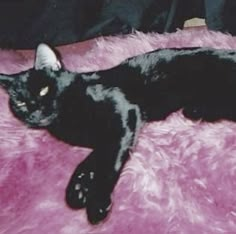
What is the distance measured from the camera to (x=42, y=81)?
0.99 m

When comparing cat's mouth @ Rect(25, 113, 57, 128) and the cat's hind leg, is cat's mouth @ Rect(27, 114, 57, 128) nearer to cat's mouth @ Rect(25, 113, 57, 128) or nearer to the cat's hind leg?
cat's mouth @ Rect(25, 113, 57, 128)

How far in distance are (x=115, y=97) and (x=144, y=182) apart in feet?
0.58

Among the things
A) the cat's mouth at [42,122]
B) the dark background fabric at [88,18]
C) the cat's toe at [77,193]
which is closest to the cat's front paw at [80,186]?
the cat's toe at [77,193]

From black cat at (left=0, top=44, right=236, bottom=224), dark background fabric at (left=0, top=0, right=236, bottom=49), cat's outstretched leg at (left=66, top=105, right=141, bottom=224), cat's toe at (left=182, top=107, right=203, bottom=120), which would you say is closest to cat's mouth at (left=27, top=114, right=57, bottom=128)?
black cat at (left=0, top=44, right=236, bottom=224)

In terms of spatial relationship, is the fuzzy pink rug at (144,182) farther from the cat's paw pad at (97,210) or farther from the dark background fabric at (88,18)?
the dark background fabric at (88,18)

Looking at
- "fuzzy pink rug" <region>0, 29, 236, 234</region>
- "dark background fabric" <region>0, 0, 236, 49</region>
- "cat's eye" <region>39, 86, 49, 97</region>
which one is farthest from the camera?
"dark background fabric" <region>0, 0, 236, 49</region>

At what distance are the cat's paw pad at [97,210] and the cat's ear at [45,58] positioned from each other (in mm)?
267

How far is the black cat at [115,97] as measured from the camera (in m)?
0.96

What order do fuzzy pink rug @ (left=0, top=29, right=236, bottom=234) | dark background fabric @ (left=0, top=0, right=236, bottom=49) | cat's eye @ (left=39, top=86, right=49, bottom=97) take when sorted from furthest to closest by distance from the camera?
dark background fabric @ (left=0, top=0, right=236, bottom=49)
cat's eye @ (left=39, top=86, right=49, bottom=97)
fuzzy pink rug @ (left=0, top=29, right=236, bottom=234)

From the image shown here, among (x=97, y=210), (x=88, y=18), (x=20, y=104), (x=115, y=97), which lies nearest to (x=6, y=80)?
(x=20, y=104)

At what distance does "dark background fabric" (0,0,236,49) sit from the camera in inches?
52.6

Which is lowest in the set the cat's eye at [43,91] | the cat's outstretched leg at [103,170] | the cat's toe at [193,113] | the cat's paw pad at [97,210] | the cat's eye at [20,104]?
the cat's paw pad at [97,210]

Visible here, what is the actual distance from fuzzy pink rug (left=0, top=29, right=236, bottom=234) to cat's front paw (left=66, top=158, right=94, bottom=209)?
15 mm

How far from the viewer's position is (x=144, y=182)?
914 millimetres
